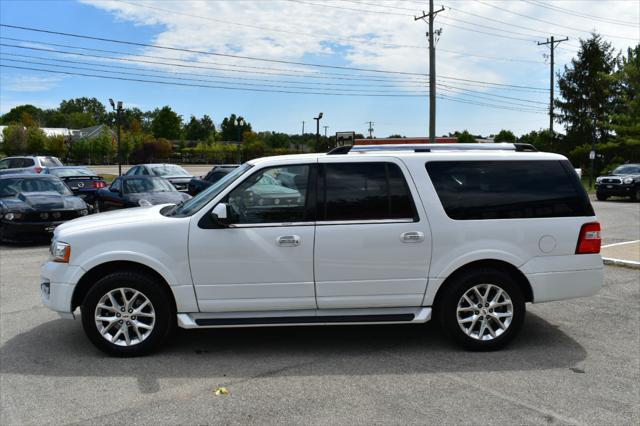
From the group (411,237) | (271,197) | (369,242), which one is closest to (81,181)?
(271,197)

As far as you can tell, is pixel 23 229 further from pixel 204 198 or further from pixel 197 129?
pixel 197 129

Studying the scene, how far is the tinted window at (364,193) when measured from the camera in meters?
4.90

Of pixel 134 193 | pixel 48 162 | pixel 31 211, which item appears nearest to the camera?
pixel 31 211

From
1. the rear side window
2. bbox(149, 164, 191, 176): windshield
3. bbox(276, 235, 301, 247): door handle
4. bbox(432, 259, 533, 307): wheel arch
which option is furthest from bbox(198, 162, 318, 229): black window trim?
bbox(149, 164, 191, 176): windshield

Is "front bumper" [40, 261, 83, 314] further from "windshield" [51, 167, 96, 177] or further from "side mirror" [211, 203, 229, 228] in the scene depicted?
"windshield" [51, 167, 96, 177]

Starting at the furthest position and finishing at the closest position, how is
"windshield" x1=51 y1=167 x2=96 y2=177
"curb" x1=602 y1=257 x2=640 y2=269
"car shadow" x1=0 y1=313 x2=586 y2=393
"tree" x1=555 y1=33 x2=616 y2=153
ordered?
"tree" x1=555 y1=33 x2=616 y2=153 → "windshield" x1=51 y1=167 x2=96 y2=177 → "curb" x1=602 y1=257 x2=640 y2=269 → "car shadow" x1=0 y1=313 x2=586 y2=393

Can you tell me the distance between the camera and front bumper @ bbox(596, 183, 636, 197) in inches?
967

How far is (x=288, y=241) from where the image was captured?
Answer: 4777mm

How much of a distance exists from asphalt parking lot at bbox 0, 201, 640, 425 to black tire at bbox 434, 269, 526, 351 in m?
0.14

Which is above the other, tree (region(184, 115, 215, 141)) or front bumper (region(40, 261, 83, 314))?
tree (region(184, 115, 215, 141))

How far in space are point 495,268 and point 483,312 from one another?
428 mm

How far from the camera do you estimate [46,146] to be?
85250 millimetres

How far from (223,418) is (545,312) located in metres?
4.21

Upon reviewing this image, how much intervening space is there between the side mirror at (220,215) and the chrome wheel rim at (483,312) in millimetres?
2240
